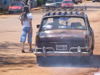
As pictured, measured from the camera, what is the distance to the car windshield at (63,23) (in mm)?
9242

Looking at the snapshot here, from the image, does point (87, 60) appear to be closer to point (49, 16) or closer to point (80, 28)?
point (80, 28)

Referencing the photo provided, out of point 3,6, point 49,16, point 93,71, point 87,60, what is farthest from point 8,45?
point 3,6

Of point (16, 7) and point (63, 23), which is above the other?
point (63, 23)

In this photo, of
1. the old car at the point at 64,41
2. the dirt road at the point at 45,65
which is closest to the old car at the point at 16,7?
the dirt road at the point at 45,65

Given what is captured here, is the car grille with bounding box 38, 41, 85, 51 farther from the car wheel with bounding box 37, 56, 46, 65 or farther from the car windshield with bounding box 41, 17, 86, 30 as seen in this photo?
the car windshield with bounding box 41, 17, 86, 30

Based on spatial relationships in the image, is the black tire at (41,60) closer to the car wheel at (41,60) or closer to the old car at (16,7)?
the car wheel at (41,60)

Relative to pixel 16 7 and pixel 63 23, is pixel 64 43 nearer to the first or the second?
pixel 63 23

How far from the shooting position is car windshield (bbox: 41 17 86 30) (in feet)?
30.3

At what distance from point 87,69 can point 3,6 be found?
3926 cm

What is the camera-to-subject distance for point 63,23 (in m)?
9.54

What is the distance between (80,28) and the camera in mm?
9141

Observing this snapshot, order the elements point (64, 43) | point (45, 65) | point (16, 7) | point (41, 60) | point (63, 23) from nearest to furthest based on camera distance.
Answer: point (64, 43)
point (45, 65)
point (41, 60)
point (63, 23)
point (16, 7)

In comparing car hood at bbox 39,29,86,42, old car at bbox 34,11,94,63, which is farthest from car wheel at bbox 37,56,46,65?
car hood at bbox 39,29,86,42

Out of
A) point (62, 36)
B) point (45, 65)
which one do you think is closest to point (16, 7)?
point (45, 65)
